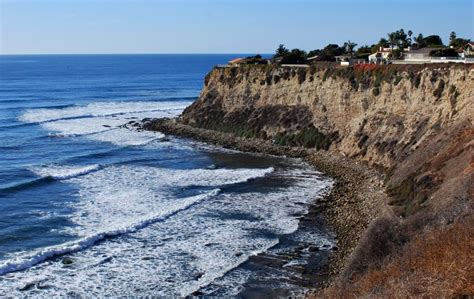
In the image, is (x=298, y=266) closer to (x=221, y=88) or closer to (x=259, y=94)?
(x=259, y=94)

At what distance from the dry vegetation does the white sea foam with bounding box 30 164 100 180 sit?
31437 mm

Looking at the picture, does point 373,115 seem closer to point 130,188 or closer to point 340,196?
point 340,196

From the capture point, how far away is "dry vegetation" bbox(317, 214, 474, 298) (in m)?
14.0

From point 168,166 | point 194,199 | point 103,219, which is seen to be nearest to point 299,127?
point 168,166

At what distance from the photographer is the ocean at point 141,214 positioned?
27.5 metres

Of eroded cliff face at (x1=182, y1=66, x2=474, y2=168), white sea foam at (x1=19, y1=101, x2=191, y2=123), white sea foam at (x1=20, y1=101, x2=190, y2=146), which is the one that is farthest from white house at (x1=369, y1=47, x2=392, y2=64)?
white sea foam at (x1=19, y1=101, x2=191, y2=123)

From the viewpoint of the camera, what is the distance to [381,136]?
4938 centimetres

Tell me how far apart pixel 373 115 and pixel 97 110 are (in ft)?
170

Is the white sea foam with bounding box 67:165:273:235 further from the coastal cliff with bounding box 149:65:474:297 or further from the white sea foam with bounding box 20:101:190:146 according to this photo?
the white sea foam with bounding box 20:101:190:146

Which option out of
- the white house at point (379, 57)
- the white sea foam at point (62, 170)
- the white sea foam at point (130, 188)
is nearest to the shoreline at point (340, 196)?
the white sea foam at point (130, 188)

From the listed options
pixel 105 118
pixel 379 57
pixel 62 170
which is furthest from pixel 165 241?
pixel 105 118

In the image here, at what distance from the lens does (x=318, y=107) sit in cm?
6022

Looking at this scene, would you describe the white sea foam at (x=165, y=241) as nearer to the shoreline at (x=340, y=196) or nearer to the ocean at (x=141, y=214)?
the ocean at (x=141, y=214)

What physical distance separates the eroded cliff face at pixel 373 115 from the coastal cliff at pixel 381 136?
11 centimetres
